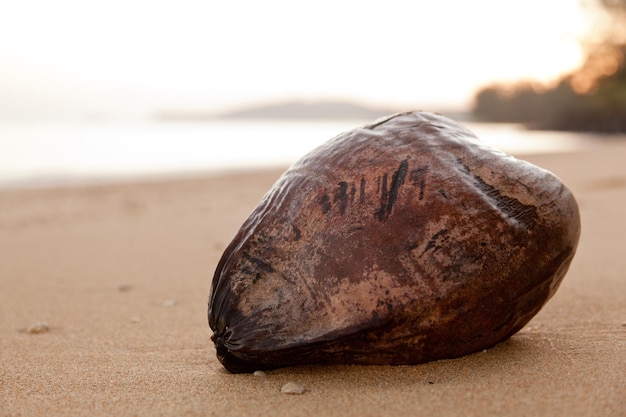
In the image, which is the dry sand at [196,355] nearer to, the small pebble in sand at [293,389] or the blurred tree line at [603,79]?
the small pebble in sand at [293,389]

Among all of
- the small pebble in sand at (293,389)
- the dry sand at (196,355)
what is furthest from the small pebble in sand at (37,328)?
the small pebble in sand at (293,389)

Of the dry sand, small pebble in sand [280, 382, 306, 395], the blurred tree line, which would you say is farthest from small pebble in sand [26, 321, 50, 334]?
Result: the blurred tree line

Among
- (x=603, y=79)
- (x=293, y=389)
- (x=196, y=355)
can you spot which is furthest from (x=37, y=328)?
(x=603, y=79)

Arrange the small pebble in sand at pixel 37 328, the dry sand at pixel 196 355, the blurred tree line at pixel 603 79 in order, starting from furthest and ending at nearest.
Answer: the blurred tree line at pixel 603 79 → the small pebble in sand at pixel 37 328 → the dry sand at pixel 196 355

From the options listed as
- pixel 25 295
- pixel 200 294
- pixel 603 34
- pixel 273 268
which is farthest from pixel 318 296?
pixel 603 34

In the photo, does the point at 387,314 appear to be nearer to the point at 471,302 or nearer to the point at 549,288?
the point at 471,302

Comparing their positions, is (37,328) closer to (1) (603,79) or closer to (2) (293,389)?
(2) (293,389)

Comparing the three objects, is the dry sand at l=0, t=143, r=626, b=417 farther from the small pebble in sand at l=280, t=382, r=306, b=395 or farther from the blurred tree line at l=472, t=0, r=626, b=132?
the blurred tree line at l=472, t=0, r=626, b=132
